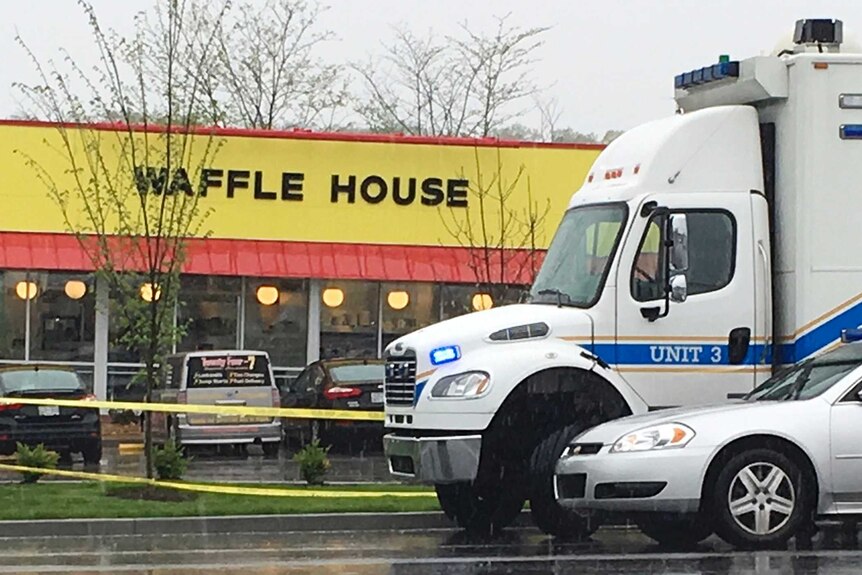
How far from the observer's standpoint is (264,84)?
178ft

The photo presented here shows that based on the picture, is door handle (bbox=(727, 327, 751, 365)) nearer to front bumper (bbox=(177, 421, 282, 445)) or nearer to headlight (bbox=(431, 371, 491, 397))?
headlight (bbox=(431, 371, 491, 397))

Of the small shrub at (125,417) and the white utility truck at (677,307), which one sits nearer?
the white utility truck at (677,307)

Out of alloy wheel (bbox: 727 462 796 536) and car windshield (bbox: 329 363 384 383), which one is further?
car windshield (bbox: 329 363 384 383)

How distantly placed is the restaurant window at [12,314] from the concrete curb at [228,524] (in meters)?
17.3

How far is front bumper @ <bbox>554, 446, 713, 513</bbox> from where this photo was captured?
1140cm

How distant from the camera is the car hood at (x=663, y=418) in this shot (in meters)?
11.7

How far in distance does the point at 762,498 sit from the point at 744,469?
0.24 meters

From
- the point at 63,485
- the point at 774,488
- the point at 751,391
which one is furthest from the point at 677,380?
the point at 63,485

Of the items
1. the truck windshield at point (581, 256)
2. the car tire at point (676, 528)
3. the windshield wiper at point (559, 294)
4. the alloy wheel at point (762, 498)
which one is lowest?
the car tire at point (676, 528)

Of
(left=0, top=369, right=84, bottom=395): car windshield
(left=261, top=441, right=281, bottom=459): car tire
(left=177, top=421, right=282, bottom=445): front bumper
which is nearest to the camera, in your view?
(left=0, top=369, right=84, bottom=395): car windshield

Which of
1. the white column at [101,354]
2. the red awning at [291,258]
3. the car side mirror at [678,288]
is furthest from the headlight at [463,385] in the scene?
the white column at [101,354]

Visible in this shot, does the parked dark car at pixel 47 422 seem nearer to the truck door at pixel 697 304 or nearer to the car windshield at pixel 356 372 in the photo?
the car windshield at pixel 356 372

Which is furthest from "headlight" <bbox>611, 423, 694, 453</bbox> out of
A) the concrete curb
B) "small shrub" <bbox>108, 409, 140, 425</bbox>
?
"small shrub" <bbox>108, 409, 140, 425</bbox>

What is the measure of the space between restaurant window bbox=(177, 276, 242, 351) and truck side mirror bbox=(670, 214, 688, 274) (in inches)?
780
